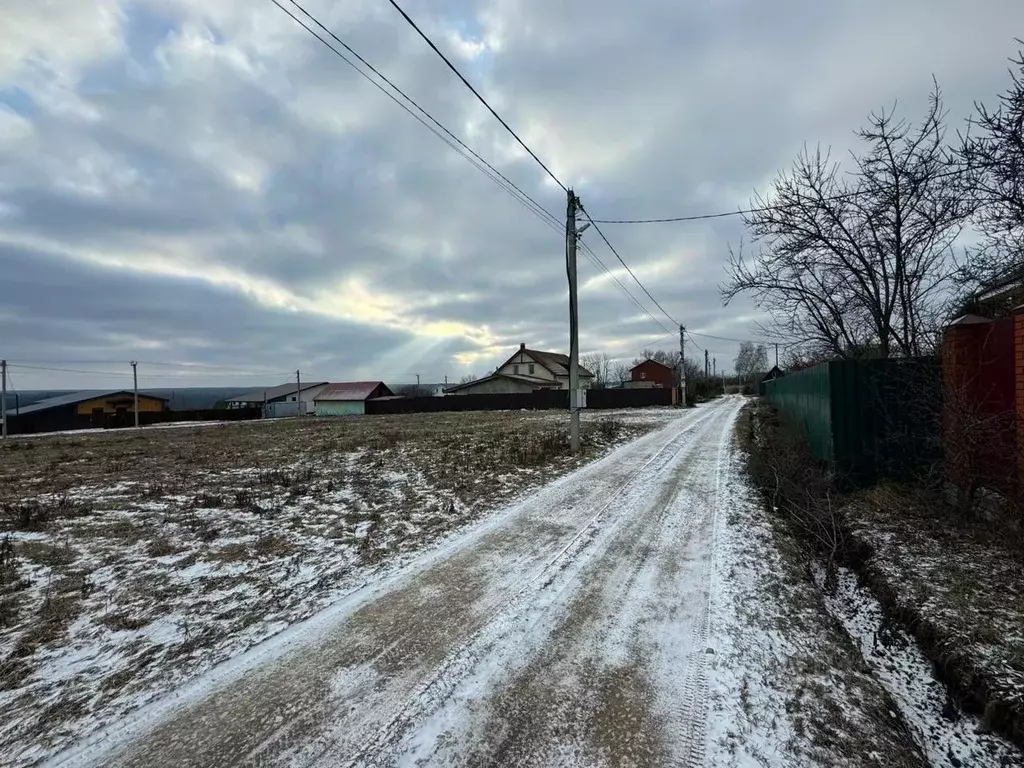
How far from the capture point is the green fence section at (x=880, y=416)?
225 inches

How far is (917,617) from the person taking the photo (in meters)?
3.12

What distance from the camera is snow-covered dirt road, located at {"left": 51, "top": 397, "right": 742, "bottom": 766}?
7.43ft

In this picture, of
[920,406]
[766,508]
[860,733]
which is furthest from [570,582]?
[920,406]

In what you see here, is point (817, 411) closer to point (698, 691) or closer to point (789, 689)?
point (789, 689)

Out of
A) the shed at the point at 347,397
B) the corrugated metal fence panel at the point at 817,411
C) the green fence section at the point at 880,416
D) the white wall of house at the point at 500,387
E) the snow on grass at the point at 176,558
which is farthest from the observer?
the shed at the point at 347,397

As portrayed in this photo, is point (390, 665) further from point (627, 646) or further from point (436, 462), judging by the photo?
point (436, 462)

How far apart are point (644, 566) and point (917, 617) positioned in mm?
1918

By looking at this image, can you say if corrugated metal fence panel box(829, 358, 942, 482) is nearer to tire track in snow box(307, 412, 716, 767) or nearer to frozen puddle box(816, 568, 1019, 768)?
frozen puddle box(816, 568, 1019, 768)

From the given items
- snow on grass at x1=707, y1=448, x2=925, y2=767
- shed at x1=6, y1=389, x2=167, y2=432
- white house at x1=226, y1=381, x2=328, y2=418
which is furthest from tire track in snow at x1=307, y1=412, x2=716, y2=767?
white house at x1=226, y1=381, x2=328, y2=418

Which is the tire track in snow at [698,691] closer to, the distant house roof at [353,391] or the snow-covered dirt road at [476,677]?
the snow-covered dirt road at [476,677]

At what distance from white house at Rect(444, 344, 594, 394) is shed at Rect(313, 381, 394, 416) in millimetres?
9530

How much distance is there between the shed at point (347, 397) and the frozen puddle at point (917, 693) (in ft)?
180

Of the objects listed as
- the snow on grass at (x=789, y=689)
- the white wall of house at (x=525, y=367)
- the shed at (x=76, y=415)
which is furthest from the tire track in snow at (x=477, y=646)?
the shed at (x=76, y=415)

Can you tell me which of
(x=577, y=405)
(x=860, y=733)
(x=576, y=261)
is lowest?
(x=860, y=733)
